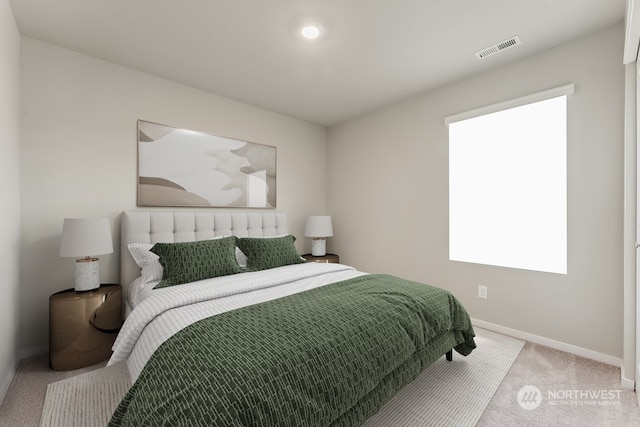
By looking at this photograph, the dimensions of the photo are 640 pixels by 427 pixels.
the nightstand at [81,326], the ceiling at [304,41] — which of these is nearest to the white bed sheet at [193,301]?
the nightstand at [81,326]

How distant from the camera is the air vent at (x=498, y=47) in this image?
7.48 ft

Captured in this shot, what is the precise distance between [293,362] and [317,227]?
2718mm

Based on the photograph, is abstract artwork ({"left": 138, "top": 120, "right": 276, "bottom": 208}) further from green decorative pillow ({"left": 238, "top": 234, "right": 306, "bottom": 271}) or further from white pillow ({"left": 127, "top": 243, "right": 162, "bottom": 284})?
green decorative pillow ({"left": 238, "top": 234, "right": 306, "bottom": 271})

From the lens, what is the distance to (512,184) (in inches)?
107

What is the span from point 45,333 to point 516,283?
4.10m

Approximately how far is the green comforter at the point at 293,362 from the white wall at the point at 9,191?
146 centimetres

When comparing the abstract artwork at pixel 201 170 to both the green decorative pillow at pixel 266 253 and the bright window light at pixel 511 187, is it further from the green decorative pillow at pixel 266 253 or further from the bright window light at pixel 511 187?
the bright window light at pixel 511 187

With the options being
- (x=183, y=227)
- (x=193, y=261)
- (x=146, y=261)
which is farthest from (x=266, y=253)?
(x=146, y=261)

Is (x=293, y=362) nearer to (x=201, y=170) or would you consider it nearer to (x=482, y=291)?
(x=482, y=291)

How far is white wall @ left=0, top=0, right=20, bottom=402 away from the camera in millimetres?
1783

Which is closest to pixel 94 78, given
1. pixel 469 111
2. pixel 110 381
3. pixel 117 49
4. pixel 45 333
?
pixel 117 49

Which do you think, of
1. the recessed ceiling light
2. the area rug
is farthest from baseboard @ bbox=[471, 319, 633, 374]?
the recessed ceiling light

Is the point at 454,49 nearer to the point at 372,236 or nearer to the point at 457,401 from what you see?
the point at 372,236

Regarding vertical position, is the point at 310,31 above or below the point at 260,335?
above
